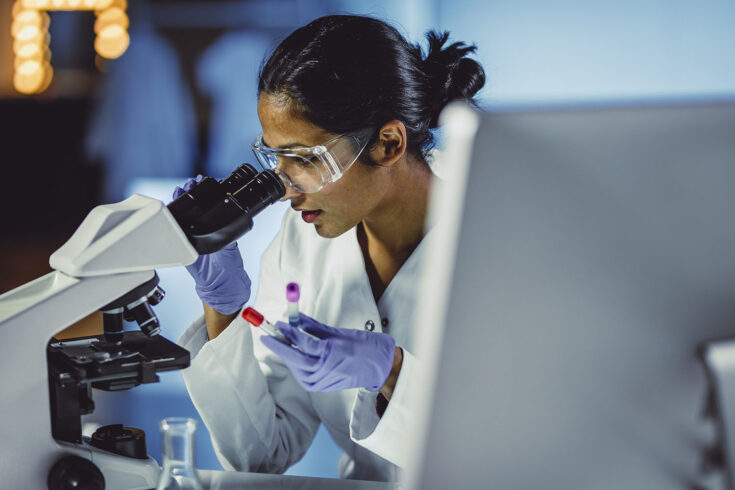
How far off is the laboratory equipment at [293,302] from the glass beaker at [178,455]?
24 cm

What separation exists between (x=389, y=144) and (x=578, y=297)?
972 mm

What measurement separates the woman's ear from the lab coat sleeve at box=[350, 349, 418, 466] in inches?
17.8

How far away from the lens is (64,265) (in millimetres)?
994

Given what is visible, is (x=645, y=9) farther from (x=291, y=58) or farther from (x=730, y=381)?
(x=730, y=381)

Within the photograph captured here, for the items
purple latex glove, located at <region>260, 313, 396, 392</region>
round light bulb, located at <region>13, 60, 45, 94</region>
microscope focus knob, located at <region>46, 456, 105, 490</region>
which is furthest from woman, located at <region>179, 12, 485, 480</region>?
round light bulb, located at <region>13, 60, 45, 94</region>

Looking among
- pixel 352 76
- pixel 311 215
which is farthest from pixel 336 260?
pixel 352 76

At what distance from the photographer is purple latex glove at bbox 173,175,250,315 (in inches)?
59.3

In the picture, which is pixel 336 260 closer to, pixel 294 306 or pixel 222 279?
pixel 222 279

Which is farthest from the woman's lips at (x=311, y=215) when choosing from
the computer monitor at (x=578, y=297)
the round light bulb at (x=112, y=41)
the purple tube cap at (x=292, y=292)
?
the round light bulb at (x=112, y=41)

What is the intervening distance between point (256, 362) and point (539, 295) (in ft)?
3.67

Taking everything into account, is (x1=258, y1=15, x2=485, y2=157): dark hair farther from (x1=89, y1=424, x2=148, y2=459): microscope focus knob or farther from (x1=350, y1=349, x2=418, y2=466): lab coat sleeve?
(x1=89, y1=424, x2=148, y2=459): microscope focus knob

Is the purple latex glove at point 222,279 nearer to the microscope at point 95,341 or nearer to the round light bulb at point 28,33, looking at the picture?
the microscope at point 95,341

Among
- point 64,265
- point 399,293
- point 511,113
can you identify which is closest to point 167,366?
point 64,265

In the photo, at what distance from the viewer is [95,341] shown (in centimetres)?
116
